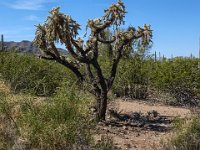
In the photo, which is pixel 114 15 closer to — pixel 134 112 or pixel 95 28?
pixel 95 28

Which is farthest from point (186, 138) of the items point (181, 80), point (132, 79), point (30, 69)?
point (132, 79)

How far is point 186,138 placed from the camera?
24.9ft

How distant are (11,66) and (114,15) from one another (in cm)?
651

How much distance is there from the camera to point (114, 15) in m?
10.5

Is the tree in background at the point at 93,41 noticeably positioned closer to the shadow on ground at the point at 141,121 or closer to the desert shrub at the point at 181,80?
the shadow on ground at the point at 141,121

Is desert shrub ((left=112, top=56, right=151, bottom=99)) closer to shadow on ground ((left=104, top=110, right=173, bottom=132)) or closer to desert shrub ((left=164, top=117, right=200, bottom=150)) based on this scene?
shadow on ground ((left=104, top=110, right=173, bottom=132))

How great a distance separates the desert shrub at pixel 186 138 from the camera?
24.8ft

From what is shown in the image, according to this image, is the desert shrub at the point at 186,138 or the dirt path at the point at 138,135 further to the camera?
the dirt path at the point at 138,135

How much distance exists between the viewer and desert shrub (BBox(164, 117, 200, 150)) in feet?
24.8

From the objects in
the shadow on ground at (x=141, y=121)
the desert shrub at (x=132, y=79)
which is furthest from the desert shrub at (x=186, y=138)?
the desert shrub at (x=132, y=79)

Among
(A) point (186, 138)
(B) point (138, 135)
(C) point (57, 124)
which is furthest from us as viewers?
(B) point (138, 135)

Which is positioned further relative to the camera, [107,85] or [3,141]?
[107,85]

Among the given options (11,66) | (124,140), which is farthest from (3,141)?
(11,66)

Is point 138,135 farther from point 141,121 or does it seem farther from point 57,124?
point 57,124
